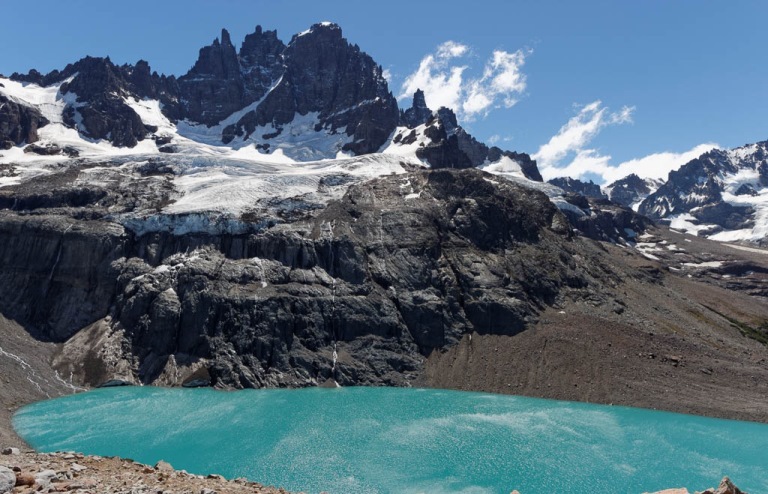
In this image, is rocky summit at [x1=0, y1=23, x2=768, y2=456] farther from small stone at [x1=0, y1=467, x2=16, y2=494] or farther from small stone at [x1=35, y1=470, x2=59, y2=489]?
small stone at [x1=0, y1=467, x2=16, y2=494]

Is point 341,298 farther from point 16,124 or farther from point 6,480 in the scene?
point 16,124

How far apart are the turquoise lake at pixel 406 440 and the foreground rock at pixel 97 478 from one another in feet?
61.9

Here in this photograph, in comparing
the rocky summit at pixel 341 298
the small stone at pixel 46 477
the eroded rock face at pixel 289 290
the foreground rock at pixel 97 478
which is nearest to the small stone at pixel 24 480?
the foreground rock at pixel 97 478

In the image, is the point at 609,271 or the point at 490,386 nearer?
the point at 490,386

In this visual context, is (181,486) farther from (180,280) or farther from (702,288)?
(702,288)

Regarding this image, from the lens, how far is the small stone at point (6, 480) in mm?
18520

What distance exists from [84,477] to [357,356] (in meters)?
69.9

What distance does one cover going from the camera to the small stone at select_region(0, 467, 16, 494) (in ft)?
60.8

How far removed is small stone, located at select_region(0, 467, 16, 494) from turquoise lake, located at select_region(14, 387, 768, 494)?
83.5 ft

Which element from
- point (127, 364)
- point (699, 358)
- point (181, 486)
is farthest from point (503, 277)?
point (181, 486)

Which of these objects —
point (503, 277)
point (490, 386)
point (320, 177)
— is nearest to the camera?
point (490, 386)

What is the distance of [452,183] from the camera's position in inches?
4980

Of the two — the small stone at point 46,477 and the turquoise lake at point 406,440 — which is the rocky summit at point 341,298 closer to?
the turquoise lake at point 406,440

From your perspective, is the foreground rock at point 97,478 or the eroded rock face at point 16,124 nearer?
the foreground rock at point 97,478
